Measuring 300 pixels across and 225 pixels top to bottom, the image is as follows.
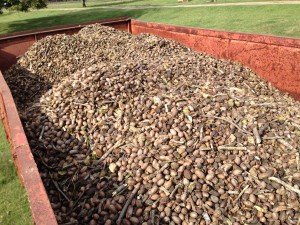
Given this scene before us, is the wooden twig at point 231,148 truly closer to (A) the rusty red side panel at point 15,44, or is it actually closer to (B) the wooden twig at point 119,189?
(B) the wooden twig at point 119,189

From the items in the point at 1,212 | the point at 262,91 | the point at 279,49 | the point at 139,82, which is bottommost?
the point at 1,212

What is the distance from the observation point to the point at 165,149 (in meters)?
2.94

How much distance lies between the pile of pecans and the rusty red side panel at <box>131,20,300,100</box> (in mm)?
321

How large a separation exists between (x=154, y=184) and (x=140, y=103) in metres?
1.20

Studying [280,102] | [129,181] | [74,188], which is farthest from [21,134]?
[280,102]

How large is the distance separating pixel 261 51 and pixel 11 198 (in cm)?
435

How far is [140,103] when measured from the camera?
11.8ft

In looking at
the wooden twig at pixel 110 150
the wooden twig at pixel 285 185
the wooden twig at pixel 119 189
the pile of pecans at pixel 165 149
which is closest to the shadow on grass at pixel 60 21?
the pile of pecans at pixel 165 149

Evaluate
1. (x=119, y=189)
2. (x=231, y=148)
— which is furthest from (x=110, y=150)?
(x=231, y=148)

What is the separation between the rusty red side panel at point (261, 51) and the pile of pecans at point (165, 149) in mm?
321

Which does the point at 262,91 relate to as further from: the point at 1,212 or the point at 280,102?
the point at 1,212

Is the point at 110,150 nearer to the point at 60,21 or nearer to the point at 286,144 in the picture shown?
the point at 286,144

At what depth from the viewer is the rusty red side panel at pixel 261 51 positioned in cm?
433

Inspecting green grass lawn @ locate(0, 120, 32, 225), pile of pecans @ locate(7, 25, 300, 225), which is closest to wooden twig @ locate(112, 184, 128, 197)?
pile of pecans @ locate(7, 25, 300, 225)
